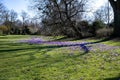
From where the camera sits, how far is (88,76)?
887 cm

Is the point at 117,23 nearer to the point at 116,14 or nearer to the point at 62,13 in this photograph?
the point at 116,14

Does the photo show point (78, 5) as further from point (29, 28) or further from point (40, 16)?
point (29, 28)

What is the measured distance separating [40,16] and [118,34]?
37.1ft

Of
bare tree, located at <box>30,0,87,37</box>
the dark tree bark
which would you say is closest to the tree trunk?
the dark tree bark

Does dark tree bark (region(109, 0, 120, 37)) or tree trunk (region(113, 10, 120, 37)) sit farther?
tree trunk (region(113, 10, 120, 37))

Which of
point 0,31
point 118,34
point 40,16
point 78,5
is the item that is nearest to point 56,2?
point 40,16

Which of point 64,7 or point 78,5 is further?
point 78,5

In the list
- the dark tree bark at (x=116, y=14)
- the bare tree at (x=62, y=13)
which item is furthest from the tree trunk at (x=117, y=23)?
the bare tree at (x=62, y=13)

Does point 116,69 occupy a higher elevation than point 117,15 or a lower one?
lower

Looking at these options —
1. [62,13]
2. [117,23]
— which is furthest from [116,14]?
[62,13]

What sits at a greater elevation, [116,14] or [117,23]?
[116,14]

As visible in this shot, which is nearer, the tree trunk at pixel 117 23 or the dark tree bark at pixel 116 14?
the dark tree bark at pixel 116 14

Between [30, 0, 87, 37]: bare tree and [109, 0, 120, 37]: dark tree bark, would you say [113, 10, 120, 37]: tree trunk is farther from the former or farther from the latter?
[30, 0, 87, 37]: bare tree

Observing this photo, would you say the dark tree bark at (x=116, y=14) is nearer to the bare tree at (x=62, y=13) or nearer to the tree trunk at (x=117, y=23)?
the tree trunk at (x=117, y=23)
